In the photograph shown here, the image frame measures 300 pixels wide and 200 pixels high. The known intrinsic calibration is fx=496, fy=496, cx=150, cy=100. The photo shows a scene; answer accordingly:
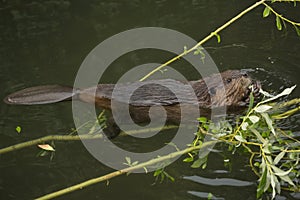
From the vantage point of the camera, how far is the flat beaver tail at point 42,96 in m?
2.97

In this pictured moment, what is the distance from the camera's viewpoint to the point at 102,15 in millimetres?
Result: 4824

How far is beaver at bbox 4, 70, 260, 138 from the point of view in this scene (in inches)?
118

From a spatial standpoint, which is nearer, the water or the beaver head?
the water

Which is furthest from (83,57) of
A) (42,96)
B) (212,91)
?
(212,91)

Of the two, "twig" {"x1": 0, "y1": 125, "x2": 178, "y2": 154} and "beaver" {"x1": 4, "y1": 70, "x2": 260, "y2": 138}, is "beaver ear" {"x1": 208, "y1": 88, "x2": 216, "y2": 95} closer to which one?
"beaver" {"x1": 4, "y1": 70, "x2": 260, "y2": 138}

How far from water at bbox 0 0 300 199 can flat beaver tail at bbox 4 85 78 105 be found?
409mm

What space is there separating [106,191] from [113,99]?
554 millimetres

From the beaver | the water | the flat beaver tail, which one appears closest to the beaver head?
the beaver

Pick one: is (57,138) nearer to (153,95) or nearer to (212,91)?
(153,95)

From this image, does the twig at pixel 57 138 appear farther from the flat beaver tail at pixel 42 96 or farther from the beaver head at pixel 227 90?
the beaver head at pixel 227 90

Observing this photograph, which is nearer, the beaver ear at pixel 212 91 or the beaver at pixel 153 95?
the beaver at pixel 153 95

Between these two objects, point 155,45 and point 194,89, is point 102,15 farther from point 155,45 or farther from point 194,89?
point 194,89

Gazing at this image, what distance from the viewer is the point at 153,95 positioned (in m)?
3.01

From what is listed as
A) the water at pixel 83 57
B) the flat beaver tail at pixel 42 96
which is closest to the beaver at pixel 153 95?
the flat beaver tail at pixel 42 96
